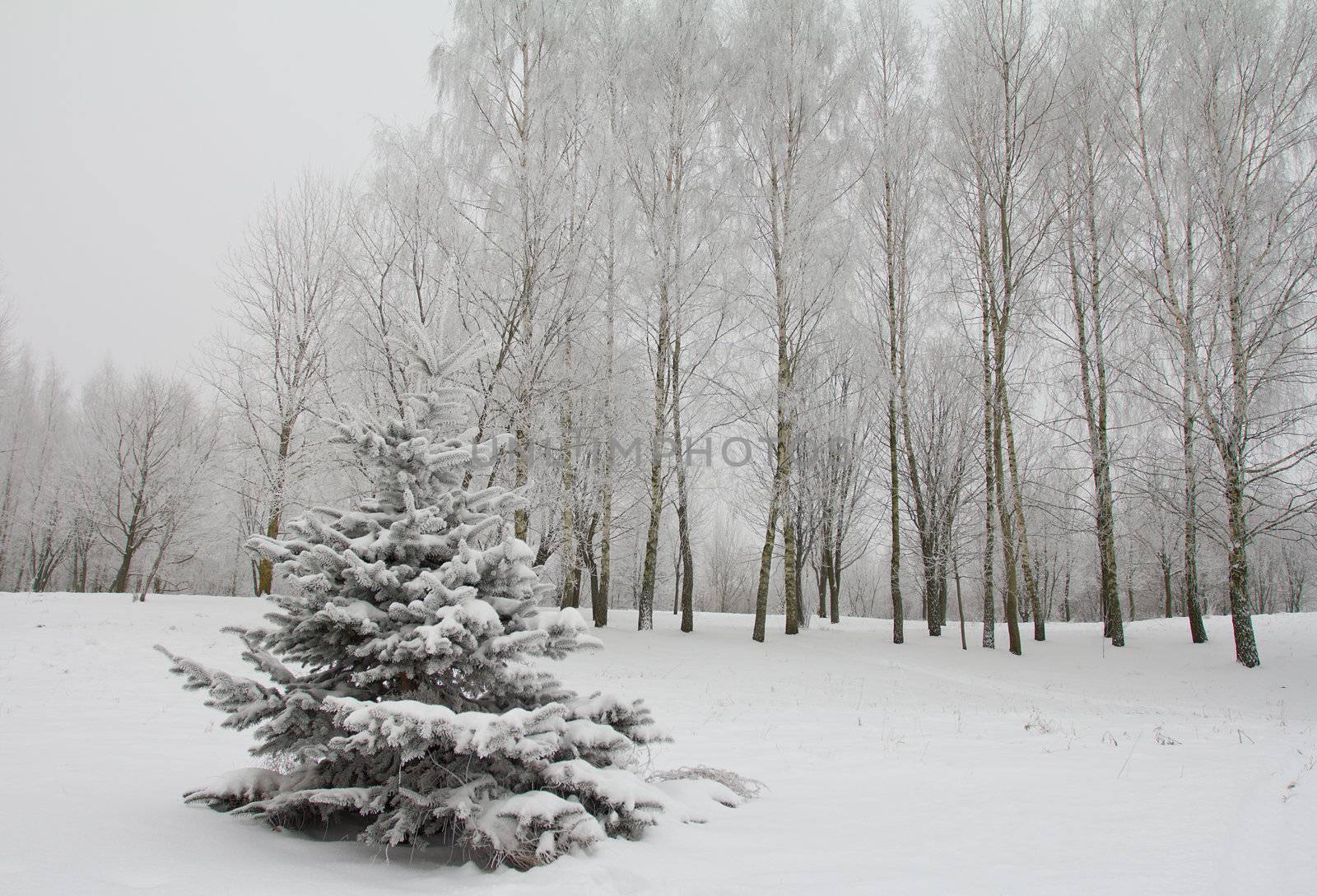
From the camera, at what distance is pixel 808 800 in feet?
12.7

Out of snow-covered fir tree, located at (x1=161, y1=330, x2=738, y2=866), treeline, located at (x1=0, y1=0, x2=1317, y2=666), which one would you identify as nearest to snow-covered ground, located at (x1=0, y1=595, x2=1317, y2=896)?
snow-covered fir tree, located at (x1=161, y1=330, x2=738, y2=866)

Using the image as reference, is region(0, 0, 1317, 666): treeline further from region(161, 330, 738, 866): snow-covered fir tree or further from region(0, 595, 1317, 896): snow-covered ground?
region(161, 330, 738, 866): snow-covered fir tree

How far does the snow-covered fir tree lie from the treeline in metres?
7.36

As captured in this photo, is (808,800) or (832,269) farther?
(832,269)

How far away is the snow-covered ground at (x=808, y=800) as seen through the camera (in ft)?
8.21

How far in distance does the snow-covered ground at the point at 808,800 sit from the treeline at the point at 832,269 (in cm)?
496

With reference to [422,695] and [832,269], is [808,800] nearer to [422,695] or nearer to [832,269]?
[422,695]

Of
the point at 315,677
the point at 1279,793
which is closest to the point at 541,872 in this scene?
the point at 315,677

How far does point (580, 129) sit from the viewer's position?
1312cm

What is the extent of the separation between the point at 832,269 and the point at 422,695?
13982 millimetres

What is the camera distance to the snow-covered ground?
2.50m

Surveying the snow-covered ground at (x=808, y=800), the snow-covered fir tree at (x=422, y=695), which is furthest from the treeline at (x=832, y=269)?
the snow-covered fir tree at (x=422, y=695)

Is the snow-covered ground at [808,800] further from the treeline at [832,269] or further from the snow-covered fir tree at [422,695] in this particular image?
the treeline at [832,269]

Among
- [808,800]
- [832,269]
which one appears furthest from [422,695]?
[832,269]
